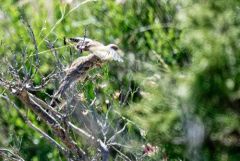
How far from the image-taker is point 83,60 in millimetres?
2410

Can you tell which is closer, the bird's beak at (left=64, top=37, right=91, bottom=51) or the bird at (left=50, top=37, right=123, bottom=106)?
the bird at (left=50, top=37, right=123, bottom=106)

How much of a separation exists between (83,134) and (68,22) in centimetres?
136

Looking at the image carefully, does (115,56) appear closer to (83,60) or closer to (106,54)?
(106,54)

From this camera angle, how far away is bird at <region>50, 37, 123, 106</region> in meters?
2.22

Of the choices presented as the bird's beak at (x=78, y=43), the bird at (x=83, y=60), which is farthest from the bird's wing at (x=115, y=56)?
the bird's beak at (x=78, y=43)

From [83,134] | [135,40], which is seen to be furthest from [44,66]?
A: [83,134]

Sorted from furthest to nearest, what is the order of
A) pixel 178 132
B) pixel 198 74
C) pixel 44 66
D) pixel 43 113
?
pixel 44 66 < pixel 43 113 < pixel 178 132 < pixel 198 74

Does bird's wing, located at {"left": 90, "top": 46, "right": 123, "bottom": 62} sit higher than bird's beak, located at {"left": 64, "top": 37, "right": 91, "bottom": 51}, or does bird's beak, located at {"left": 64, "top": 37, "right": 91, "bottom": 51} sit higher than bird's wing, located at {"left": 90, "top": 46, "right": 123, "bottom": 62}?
bird's beak, located at {"left": 64, "top": 37, "right": 91, "bottom": 51}

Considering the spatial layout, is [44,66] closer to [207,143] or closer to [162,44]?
[162,44]

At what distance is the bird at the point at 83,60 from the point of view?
2221mm

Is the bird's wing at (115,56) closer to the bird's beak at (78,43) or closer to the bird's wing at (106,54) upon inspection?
the bird's wing at (106,54)

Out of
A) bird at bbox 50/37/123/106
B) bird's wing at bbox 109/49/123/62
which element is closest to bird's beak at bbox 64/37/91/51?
bird at bbox 50/37/123/106

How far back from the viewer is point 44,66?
3047 millimetres

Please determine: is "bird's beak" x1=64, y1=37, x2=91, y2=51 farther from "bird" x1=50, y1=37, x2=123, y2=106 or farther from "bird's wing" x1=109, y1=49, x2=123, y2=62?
"bird's wing" x1=109, y1=49, x2=123, y2=62
